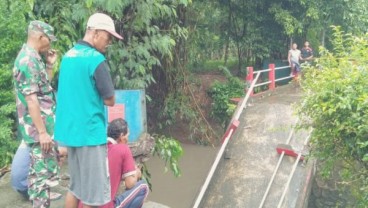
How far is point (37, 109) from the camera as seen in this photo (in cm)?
278

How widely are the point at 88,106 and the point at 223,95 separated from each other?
1068 cm

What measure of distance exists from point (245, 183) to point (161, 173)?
165 inches

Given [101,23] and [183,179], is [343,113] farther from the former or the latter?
[183,179]

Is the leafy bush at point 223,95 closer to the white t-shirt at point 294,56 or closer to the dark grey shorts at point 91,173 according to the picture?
the white t-shirt at point 294,56

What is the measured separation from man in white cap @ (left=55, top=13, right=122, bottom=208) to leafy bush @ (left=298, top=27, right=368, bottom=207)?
5.55ft

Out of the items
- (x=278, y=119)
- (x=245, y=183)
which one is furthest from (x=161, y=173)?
(x=245, y=183)

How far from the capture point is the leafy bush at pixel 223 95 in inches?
504

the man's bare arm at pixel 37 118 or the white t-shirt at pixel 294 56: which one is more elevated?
the man's bare arm at pixel 37 118

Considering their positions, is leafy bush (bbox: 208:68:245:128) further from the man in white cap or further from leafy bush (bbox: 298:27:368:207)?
the man in white cap

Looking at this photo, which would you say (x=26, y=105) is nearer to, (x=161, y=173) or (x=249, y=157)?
(x=249, y=157)

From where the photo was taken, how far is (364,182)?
333cm

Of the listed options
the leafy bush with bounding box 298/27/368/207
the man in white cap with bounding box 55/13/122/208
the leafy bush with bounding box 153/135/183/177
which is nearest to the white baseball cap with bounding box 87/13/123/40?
the man in white cap with bounding box 55/13/122/208

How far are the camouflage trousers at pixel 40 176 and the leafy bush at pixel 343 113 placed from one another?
203cm

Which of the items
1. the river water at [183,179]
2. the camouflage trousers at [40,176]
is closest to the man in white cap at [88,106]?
the camouflage trousers at [40,176]
